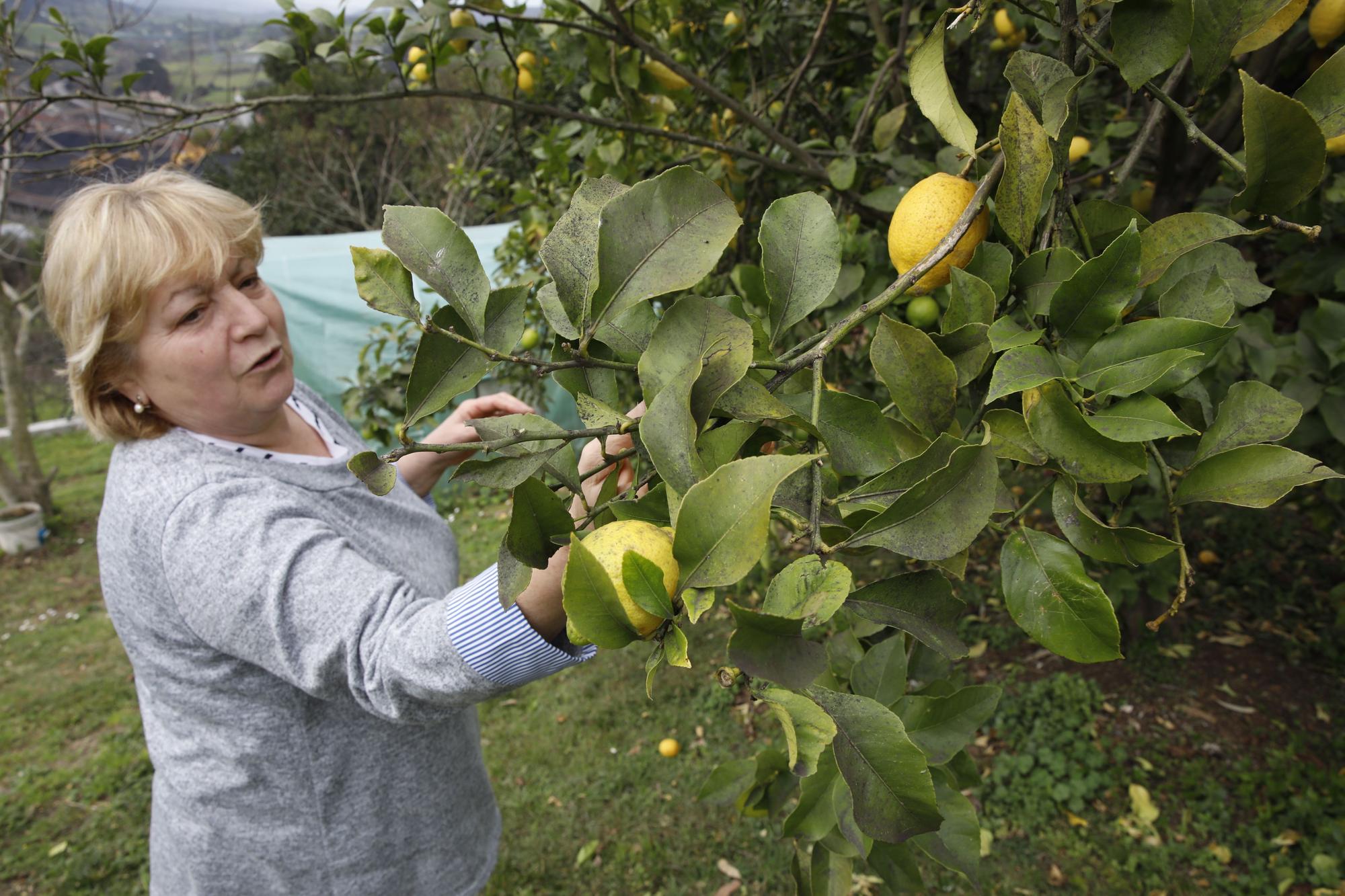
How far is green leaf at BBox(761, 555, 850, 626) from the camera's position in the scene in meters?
0.44

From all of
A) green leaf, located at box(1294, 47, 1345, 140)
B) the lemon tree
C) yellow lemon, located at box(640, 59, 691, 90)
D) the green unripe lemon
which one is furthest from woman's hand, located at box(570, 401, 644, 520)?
yellow lemon, located at box(640, 59, 691, 90)

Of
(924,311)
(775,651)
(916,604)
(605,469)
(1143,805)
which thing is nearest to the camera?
(775,651)

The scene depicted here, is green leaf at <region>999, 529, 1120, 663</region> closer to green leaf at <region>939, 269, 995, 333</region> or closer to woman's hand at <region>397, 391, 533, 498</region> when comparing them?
green leaf at <region>939, 269, 995, 333</region>

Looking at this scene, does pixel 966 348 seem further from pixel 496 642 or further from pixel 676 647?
pixel 496 642

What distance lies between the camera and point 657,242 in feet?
1.86

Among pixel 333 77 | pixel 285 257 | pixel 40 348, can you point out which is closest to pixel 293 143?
pixel 333 77

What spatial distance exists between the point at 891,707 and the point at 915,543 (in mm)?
347

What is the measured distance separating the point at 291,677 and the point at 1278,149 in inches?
47.7

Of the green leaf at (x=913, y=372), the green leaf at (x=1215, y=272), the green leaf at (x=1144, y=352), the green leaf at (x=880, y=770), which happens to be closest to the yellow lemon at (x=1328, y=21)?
the green leaf at (x=1215, y=272)

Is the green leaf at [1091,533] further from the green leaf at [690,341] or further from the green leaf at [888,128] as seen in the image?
the green leaf at [888,128]

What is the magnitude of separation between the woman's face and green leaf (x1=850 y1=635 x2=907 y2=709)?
1100mm

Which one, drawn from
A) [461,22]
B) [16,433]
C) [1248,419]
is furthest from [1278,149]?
[16,433]

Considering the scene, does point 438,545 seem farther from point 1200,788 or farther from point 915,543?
point 1200,788

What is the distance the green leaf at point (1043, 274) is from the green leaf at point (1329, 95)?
8.0 inches
